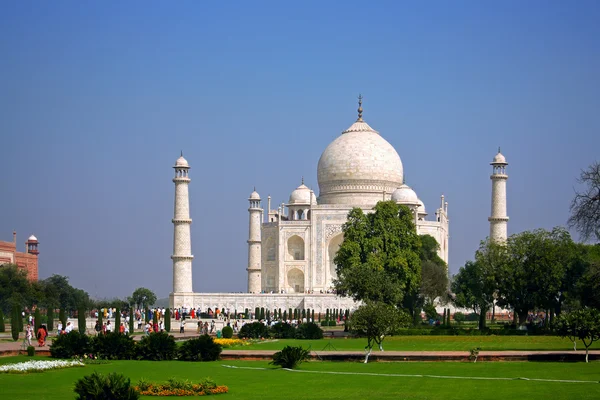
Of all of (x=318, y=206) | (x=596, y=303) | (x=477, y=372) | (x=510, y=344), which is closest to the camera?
(x=477, y=372)

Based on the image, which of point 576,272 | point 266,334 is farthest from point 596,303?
point 266,334

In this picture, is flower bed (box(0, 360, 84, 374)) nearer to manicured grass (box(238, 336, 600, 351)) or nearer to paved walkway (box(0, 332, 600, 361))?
paved walkway (box(0, 332, 600, 361))

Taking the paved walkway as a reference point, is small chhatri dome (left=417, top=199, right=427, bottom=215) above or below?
above

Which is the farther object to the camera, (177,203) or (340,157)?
(340,157)

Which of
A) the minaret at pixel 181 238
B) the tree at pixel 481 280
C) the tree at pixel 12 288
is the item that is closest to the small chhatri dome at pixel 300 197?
the minaret at pixel 181 238

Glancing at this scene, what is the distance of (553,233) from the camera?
3581cm

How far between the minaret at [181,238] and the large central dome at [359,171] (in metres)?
11.1

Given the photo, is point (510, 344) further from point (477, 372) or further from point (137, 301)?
point (137, 301)

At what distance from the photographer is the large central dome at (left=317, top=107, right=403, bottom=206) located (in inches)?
2295

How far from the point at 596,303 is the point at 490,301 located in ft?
18.4

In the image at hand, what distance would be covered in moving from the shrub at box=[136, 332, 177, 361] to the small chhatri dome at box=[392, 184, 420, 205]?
3498cm

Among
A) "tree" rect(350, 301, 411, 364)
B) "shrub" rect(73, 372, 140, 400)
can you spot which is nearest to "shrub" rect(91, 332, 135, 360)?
"tree" rect(350, 301, 411, 364)

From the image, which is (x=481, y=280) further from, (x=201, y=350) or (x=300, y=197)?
(x=300, y=197)

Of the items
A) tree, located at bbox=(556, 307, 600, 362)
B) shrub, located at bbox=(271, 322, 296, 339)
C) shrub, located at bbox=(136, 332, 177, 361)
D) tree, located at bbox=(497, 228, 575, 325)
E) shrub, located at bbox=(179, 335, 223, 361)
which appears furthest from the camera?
tree, located at bbox=(497, 228, 575, 325)
